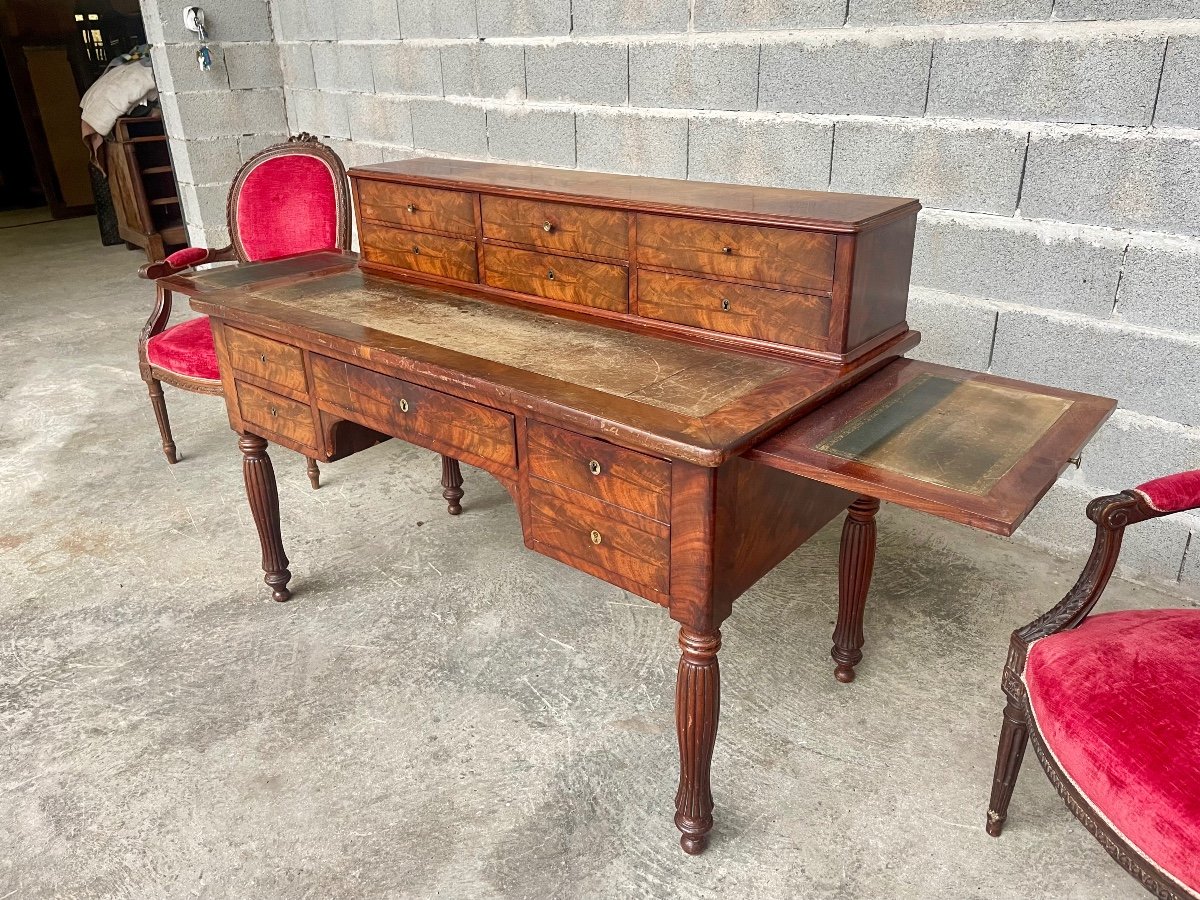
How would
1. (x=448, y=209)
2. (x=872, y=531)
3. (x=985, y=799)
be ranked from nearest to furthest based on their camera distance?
(x=985, y=799) → (x=872, y=531) → (x=448, y=209)

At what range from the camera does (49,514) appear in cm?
309

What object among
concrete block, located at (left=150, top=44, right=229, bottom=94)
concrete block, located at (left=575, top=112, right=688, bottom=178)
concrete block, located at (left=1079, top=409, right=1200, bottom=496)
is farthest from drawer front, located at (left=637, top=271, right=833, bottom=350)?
concrete block, located at (left=150, top=44, right=229, bottom=94)

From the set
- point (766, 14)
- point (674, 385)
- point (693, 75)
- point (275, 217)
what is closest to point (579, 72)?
point (693, 75)

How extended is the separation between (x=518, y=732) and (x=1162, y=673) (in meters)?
1.27

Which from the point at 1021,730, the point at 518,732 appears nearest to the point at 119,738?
the point at 518,732

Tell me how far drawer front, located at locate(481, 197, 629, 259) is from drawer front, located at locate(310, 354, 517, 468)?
1.51 ft

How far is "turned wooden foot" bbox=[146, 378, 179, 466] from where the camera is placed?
10.8 ft

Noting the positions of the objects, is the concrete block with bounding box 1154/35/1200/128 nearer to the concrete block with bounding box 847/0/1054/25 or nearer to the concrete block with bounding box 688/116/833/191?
the concrete block with bounding box 847/0/1054/25

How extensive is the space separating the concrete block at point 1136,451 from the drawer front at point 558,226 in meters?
1.53

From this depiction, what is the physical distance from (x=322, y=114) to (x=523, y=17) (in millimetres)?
1833

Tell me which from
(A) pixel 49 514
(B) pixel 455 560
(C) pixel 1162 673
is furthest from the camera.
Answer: (A) pixel 49 514

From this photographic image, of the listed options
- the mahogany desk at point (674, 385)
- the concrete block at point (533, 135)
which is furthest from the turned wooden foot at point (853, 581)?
the concrete block at point (533, 135)

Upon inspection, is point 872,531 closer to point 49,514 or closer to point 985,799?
point 985,799

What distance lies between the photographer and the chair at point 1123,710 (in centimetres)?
116
